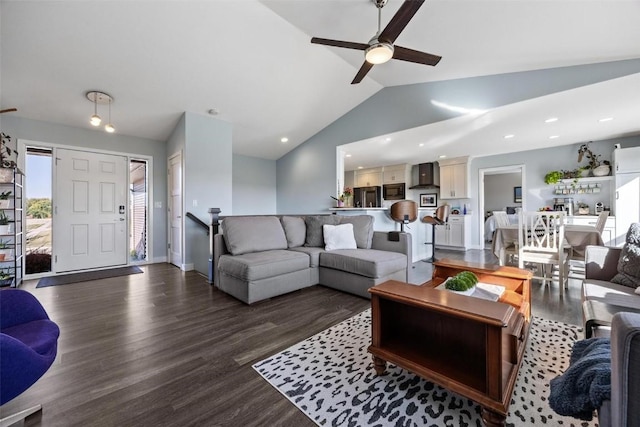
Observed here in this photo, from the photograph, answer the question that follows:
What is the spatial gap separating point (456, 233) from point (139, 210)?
726 cm

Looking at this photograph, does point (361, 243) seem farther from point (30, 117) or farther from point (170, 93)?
point (30, 117)

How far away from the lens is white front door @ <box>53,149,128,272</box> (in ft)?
13.6

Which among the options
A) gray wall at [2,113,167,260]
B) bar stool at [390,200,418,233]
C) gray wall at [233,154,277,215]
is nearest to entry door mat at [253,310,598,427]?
bar stool at [390,200,418,233]

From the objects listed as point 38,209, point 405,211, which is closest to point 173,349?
point 405,211

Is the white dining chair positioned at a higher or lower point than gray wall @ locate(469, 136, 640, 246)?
lower

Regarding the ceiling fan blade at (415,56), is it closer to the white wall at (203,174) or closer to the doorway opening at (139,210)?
the white wall at (203,174)

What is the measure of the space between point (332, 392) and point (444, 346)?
71 centimetres

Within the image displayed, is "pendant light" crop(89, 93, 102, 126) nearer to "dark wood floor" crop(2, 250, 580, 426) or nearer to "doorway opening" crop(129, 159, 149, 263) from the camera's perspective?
"doorway opening" crop(129, 159, 149, 263)

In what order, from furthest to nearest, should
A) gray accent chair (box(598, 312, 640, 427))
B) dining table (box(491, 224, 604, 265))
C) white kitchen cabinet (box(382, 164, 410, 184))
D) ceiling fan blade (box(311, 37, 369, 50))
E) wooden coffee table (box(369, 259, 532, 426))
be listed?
white kitchen cabinet (box(382, 164, 410, 184)) < dining table (box(491, 224, 604, 265)) < ceiling fan blade (box(311, 37, 369, 50)) < wooden coffee table (box(369, 259, 532, 426)) < gray accent chair (box(598, 312, 640, 427))

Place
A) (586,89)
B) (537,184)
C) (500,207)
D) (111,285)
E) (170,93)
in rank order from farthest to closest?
(500,207) → (537,184) → (170,93) → (111,285) → (586,89)

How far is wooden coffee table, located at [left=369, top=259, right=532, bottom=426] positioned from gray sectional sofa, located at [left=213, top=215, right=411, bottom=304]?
1.17 meters

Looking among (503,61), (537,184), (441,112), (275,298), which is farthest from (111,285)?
(537,184)

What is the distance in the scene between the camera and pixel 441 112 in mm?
3867

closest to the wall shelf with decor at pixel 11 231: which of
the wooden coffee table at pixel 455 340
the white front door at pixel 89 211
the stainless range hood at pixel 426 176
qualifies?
the white front door at pixel 89 211
